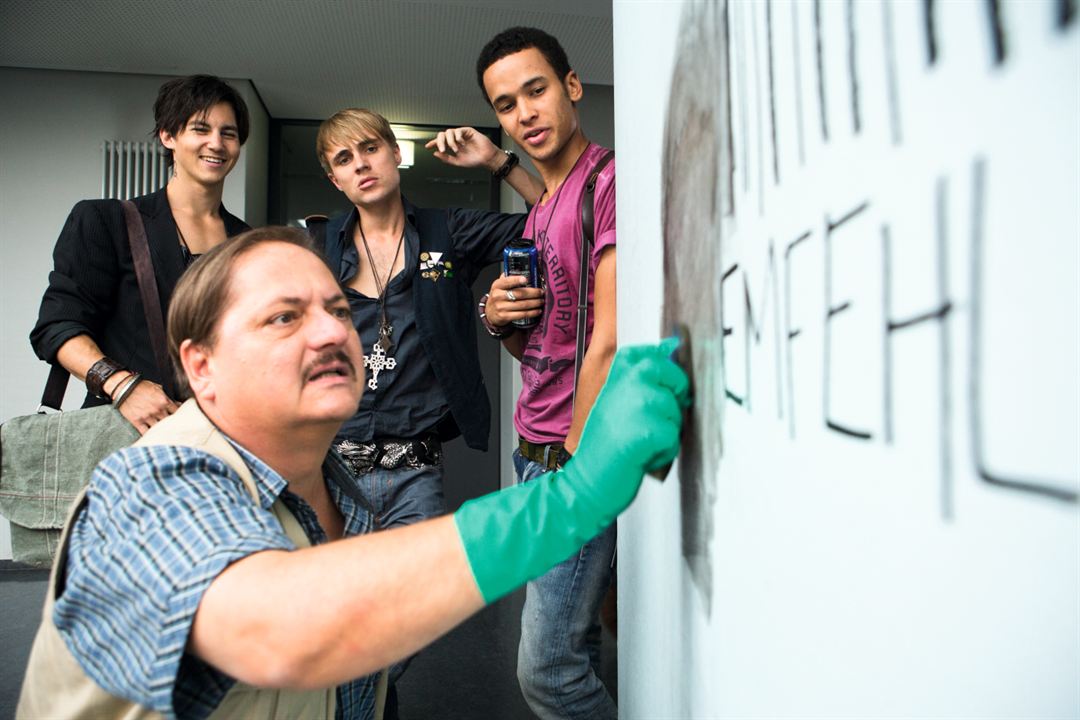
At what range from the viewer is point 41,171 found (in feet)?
13.0

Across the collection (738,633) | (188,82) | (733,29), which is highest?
(188,82)

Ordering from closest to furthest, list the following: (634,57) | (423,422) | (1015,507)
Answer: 1. (1015,507)
2. (634,57)
3. (423,422)

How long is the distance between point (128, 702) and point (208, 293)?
462 mm

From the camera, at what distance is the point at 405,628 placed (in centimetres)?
66

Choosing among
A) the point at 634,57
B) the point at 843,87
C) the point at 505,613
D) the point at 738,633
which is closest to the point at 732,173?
the point at 843,87

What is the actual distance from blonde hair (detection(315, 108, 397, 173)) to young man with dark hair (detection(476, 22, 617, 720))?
44 centimetres

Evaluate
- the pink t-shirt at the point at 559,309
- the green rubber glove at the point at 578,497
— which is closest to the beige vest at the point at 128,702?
the green rubber glove at the point at 578,497

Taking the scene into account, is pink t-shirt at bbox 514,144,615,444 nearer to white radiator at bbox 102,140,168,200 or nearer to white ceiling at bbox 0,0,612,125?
white ceiling at bbox 0,0,612,125

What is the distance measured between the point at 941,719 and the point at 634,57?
2.93 feet

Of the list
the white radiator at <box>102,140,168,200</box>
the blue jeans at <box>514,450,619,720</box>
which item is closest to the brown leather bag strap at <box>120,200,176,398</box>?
the blue jeans at <box>514,450,619,720</box>

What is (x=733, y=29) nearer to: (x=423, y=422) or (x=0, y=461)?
(x=423, y=422)

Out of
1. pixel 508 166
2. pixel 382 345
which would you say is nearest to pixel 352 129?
pixel 508 166

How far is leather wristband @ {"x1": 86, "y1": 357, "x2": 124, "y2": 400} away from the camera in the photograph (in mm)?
1600

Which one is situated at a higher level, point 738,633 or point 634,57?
point 634,57
